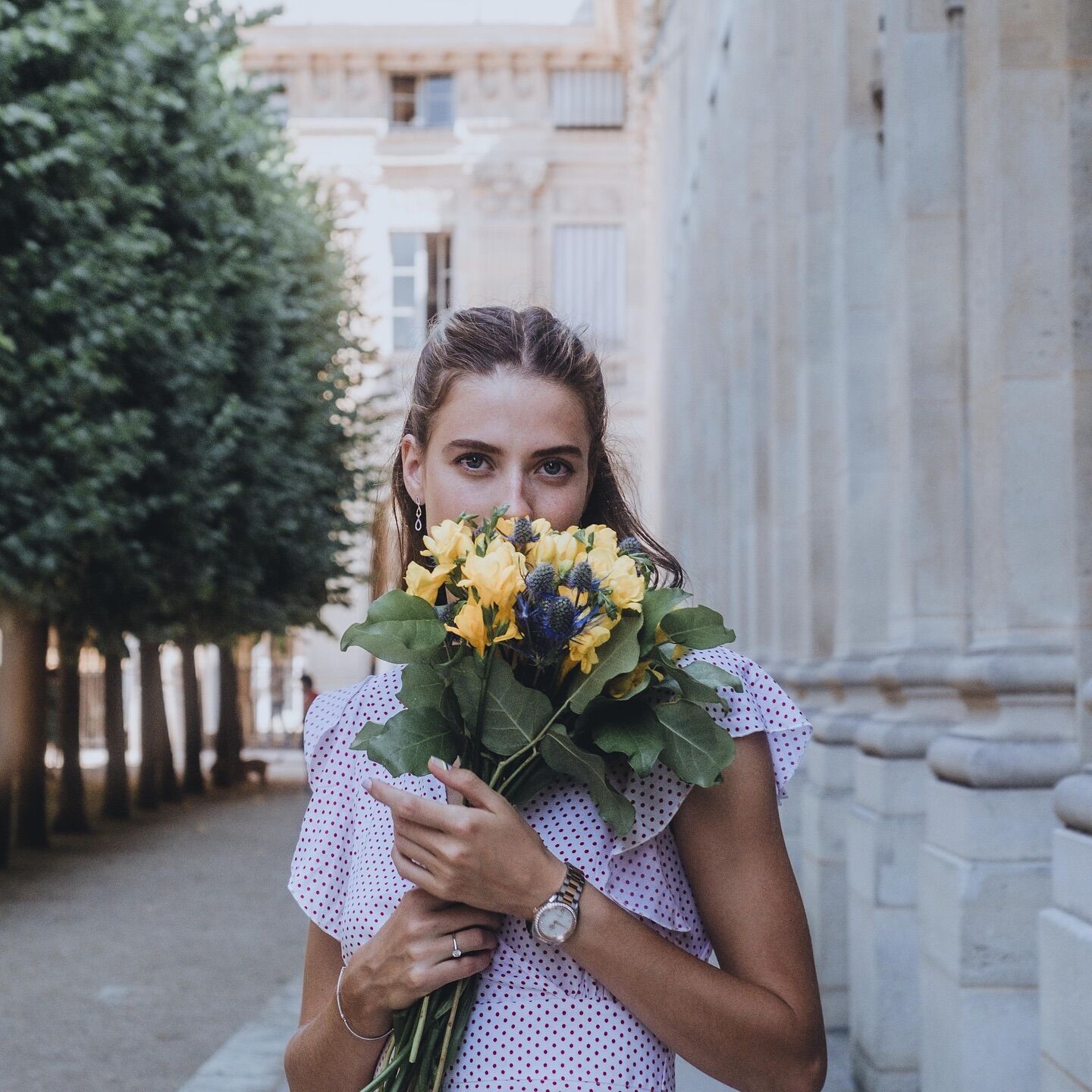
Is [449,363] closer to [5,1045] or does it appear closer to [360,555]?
[5,1045]

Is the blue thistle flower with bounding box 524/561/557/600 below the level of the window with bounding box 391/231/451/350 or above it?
below

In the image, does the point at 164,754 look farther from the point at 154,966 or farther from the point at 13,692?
the point at 154,966

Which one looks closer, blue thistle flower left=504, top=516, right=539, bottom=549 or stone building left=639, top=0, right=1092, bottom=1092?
blue thistle flower left=504, top=516, right=539, bottom=549

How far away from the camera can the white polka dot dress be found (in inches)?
90.4

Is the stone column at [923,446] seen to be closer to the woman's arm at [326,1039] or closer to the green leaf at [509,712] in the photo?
the woman's arm at [326,1039]

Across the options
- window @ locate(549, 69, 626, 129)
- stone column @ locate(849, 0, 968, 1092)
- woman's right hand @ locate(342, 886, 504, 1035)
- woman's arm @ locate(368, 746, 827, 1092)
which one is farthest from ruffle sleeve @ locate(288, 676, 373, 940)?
window @ locate(549, 69, 626, 129)

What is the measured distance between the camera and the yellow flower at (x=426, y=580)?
224cm

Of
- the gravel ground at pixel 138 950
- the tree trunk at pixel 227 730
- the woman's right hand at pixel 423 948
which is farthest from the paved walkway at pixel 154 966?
the tree trunk at pixel 227 730

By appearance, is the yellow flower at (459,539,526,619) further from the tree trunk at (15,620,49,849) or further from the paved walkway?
the tree trunk at (15,620,49,849)

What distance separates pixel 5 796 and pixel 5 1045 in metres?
7.37

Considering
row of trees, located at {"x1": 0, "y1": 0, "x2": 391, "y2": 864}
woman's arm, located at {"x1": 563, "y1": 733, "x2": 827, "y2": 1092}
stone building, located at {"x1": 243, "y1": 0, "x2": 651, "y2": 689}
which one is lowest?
woman's arm, located at {"x1": 563, "y1": 733, "x2": 827, "y2": 1092}

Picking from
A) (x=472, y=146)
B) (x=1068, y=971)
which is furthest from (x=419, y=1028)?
(x=472, y=146)

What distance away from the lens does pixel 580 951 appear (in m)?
2.21

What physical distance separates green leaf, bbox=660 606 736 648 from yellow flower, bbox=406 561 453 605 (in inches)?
11.4
